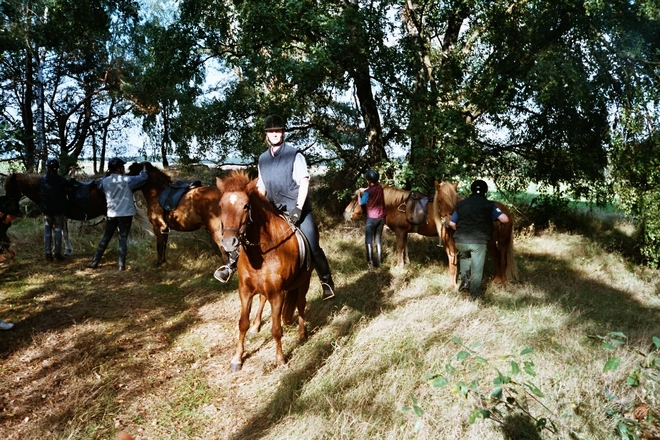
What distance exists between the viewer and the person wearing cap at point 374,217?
29.4 ft

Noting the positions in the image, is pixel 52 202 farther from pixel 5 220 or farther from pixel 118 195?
pixel 5 220

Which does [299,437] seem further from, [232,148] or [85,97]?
[85,97]

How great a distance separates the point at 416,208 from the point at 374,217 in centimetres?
95

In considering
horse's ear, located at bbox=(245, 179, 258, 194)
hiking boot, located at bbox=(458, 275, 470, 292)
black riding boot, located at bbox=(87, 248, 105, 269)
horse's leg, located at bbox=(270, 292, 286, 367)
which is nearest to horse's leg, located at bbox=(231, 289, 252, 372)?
horse's leg, located at bbox=(270, 292, 286, 367)

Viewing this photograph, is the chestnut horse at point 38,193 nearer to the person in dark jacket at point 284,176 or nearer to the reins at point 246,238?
the person in dark jacket at point 284,176

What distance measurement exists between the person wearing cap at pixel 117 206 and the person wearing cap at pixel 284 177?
480cm

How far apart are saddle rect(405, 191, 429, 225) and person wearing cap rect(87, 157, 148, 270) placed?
19.4 ft

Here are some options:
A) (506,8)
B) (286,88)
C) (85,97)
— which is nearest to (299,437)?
(286,88)

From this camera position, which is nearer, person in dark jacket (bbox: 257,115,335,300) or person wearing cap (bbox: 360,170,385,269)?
person in dark jacket (bbox: 257,115,335,300)

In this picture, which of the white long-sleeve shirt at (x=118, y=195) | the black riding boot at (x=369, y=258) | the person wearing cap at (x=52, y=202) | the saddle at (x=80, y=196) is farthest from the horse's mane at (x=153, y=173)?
the black riding boot at (x=369, y=258)

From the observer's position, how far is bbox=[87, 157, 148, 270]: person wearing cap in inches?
327

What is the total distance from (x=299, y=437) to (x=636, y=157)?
384 inches

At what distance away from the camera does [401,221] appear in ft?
30.3

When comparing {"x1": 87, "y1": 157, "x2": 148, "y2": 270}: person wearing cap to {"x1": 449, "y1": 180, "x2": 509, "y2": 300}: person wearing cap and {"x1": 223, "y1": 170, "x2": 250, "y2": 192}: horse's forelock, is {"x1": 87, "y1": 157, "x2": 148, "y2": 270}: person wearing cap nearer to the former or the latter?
{"x1": 223, "y1": 170, "x2": 250, "y2": 192}: horse's forelock
